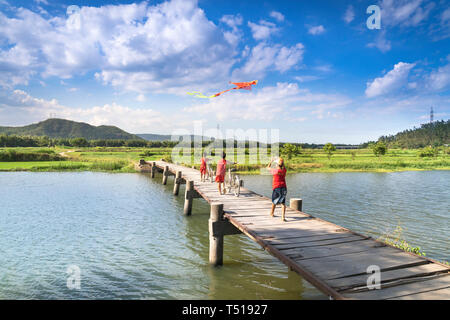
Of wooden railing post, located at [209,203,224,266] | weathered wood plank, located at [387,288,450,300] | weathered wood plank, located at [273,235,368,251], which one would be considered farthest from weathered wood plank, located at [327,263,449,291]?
wooden railing post, located at [209,203,224,266]

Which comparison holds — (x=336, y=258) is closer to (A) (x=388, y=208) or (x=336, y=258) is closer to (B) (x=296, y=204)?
(B) (x=296, y=204)

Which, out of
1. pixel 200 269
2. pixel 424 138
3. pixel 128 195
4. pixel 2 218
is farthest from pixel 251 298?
pixel 424 138

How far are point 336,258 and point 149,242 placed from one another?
7804 mm

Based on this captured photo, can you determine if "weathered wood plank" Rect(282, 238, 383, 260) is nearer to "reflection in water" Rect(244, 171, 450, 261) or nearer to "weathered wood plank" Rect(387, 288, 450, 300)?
"weathered wood plank" Rect(387, 288, 450, 300)

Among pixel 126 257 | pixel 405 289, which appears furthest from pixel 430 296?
pixel 126 257

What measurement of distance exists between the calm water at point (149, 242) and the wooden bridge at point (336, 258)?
149 cm

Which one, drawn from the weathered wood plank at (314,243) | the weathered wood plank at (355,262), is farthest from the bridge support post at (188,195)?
the weathered wood plank at (355,262)

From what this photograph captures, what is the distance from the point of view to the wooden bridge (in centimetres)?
A: 486

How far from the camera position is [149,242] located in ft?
37.9

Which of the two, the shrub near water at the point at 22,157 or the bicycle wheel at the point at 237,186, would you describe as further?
the shrub near water at the point at 22,157

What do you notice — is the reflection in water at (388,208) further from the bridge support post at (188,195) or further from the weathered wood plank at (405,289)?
the bridge support post at (188,195)

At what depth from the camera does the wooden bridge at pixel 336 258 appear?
4859 millimetres

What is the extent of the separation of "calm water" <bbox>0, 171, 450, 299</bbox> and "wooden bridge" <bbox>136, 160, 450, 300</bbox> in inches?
58.5

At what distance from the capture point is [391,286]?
4984 mm
